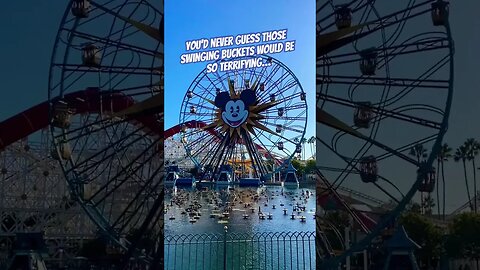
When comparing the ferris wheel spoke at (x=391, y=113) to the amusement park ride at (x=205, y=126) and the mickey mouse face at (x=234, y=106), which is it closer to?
the amusement park ride at (x=205, y=126)

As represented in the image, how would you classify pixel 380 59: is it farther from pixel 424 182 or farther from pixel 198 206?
pixel 198 206

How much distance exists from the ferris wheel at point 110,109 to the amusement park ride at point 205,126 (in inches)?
0.8

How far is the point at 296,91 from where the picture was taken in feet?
39.1

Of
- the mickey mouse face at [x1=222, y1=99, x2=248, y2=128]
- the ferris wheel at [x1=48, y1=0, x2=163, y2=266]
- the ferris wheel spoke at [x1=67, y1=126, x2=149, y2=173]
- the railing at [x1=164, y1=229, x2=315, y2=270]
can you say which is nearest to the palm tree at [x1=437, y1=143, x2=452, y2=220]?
the railing at [x1=164, y1=229, x2=315, y2=270]

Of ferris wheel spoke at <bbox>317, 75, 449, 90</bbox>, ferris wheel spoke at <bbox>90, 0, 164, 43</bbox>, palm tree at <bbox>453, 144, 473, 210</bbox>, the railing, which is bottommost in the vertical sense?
the railing

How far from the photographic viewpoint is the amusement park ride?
451 inches

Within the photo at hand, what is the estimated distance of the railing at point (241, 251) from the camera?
37.8ft

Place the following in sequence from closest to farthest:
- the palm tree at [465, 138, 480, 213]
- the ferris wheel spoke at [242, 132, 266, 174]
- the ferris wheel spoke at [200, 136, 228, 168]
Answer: the palm tree at [465, 138, 480, 213] < the ferris wheel spoke at [242, 132, 266, 174] < the ferris wheel spoke at [200, 136, 228, 168]

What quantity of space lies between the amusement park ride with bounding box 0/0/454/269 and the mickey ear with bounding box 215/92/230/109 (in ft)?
0.07

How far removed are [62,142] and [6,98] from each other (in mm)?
1573

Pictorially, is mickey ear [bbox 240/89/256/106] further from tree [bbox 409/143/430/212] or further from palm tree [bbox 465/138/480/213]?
palm tree [bbox 465/138/480/213]

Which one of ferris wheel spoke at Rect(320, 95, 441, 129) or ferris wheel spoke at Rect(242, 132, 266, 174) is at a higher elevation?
ferris wheel spoke at Rect(320, 95, 441, 129)

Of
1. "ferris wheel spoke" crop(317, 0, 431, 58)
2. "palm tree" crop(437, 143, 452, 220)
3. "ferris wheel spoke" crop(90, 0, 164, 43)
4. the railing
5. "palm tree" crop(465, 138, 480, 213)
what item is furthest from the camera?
"ferris wheel spoke" crop(90, 0, 164, 43)

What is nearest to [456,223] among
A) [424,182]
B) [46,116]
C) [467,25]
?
[424,182]
